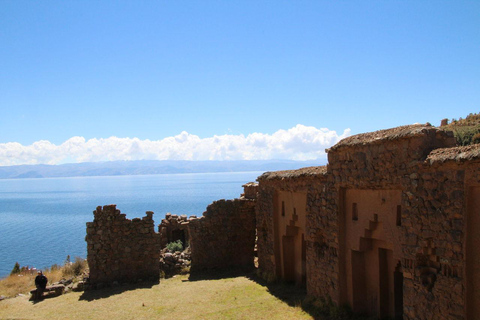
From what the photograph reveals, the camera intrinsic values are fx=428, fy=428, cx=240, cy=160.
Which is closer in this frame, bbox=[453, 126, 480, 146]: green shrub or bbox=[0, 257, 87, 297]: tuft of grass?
bbox=[0, 257, 87, 297]: tuft of grass

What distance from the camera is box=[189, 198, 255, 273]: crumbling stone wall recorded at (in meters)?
18.4

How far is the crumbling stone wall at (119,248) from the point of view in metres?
16.7

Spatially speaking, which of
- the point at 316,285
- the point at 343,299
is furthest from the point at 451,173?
the point at 316,285

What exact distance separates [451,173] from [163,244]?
17.3 m

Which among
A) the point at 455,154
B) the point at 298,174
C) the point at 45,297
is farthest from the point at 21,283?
the point at 455,154

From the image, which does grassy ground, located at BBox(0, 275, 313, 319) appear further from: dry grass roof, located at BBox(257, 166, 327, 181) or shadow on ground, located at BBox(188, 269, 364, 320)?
dry grass roof, located at BBox(257, 166, 327, 181)

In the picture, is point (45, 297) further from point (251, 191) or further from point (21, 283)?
point (251, 191)

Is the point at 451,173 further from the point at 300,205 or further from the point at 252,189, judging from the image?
the point at 252,189

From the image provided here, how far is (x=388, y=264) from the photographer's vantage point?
34.1 ft

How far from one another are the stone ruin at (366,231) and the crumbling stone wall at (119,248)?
0.04m

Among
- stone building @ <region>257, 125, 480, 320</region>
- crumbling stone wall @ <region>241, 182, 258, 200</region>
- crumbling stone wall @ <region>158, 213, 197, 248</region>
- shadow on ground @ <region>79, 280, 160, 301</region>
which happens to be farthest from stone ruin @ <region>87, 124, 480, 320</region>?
crumbling stone wall @ <region>158, 213, 197, 248</region>

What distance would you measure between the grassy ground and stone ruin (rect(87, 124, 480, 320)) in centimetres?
116

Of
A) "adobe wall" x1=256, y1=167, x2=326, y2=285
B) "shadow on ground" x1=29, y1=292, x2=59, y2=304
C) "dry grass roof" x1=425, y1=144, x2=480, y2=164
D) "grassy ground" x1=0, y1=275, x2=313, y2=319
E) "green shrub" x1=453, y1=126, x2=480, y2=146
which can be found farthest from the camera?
"green shrub" x1=453, y1=126, x2=480, y2=146

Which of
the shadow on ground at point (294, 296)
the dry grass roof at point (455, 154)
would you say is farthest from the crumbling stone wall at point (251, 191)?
the dry grass roof at point (455, 154)
